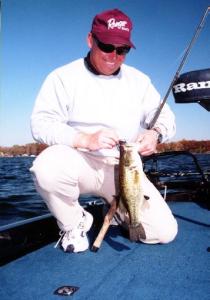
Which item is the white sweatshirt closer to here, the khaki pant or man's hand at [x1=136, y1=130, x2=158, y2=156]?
the khaki pant

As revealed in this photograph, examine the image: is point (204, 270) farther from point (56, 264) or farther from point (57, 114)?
point (57, 114)

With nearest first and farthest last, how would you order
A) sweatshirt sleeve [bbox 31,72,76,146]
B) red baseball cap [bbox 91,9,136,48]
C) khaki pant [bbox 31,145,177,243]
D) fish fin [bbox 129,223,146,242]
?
fish fin [bbox 129,223,146,242] → khaki pant [bbox 31,145,177,243] → sweatshirt sleeve [bbox 31,72,76,146] → red baseball cap [bbox 91,9,136,48]

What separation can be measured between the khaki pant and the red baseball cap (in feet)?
4.05

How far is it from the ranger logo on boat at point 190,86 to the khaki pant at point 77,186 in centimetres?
227

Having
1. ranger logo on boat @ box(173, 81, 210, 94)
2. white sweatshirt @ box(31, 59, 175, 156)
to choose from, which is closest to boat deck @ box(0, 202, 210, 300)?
white sweatshirt @ box(31, 59, 175, 156)

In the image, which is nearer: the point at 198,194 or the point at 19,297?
the point at 19,297

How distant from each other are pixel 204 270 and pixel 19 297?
58.8 inches

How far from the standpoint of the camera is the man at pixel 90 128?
346cm

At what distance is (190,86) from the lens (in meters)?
5.60

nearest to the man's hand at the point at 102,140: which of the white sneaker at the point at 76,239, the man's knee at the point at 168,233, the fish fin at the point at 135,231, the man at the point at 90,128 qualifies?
the man at the point at 90,128

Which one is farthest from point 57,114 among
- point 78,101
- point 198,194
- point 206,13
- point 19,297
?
point 198,194

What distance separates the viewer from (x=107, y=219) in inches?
134

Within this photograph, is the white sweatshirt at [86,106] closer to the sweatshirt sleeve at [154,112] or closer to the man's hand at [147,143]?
the sweatshirt sleeve at [154,112]

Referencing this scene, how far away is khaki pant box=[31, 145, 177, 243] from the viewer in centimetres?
340
